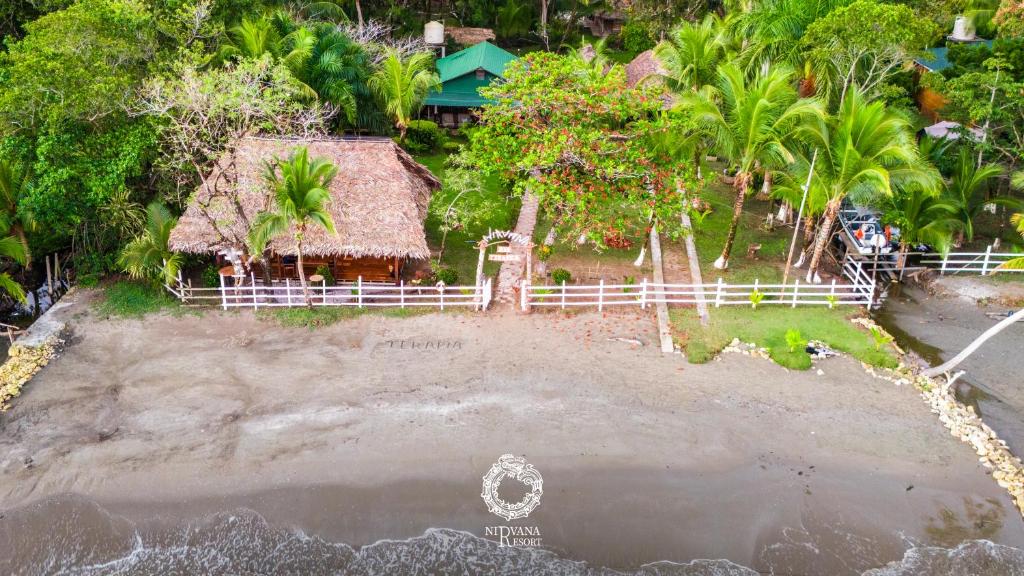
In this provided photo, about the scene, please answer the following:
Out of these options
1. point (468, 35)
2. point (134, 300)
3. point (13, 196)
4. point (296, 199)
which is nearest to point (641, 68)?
point (468, 35)

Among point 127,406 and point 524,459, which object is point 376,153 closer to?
point 127,406

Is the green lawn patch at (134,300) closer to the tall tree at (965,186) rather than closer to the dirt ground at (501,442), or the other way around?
the dirt ground at (501,442)

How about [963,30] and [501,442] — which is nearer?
[501,442]

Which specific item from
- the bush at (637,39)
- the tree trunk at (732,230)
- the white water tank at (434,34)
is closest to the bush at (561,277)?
the tree trunk at (732,230)

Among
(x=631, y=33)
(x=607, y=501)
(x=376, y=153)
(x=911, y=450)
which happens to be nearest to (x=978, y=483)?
(x=911, y=450)

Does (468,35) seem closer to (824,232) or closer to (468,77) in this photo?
(468,77)

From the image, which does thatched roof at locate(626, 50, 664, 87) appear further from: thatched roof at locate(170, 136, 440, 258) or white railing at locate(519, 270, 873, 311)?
thatched roof at locate(170, 136, 440, 258)
